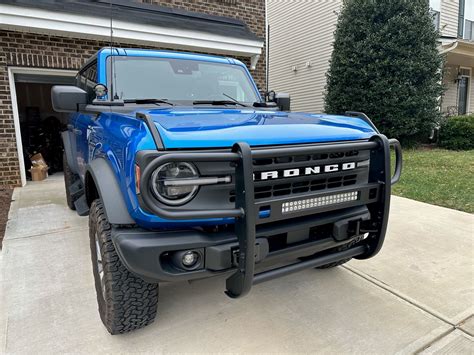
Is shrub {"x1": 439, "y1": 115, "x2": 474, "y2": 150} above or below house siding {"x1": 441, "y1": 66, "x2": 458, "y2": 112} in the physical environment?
below

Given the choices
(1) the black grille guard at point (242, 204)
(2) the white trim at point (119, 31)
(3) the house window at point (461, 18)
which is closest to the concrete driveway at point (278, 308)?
(1) the black grille guard at point (242, 204)

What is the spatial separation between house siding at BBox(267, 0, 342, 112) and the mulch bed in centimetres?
1067

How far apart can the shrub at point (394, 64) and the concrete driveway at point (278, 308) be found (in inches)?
263

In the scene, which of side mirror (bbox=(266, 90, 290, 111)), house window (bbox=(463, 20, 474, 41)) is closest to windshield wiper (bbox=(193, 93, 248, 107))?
side mirror (bbox=(266, 90, 290, 111))

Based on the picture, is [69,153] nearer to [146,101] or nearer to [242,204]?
[146,101]

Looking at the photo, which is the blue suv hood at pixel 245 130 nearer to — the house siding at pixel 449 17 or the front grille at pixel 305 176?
the front grille at pixel 305 176

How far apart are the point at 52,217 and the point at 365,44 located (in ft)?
29.1

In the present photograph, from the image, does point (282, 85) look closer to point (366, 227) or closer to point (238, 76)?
point (238, 76)

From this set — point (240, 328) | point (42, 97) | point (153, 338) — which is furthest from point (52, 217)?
point (42, 97)

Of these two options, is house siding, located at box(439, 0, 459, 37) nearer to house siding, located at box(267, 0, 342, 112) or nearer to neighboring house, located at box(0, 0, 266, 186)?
house siding, located at box(267, 0, 342, 112)

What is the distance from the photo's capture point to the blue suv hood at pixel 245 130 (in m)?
1.77

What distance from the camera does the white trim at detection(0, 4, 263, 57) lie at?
18.6 feet

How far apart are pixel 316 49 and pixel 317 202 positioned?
13.1 metres

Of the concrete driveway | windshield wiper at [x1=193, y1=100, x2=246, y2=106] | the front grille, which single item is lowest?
Result: the concrete driveway
